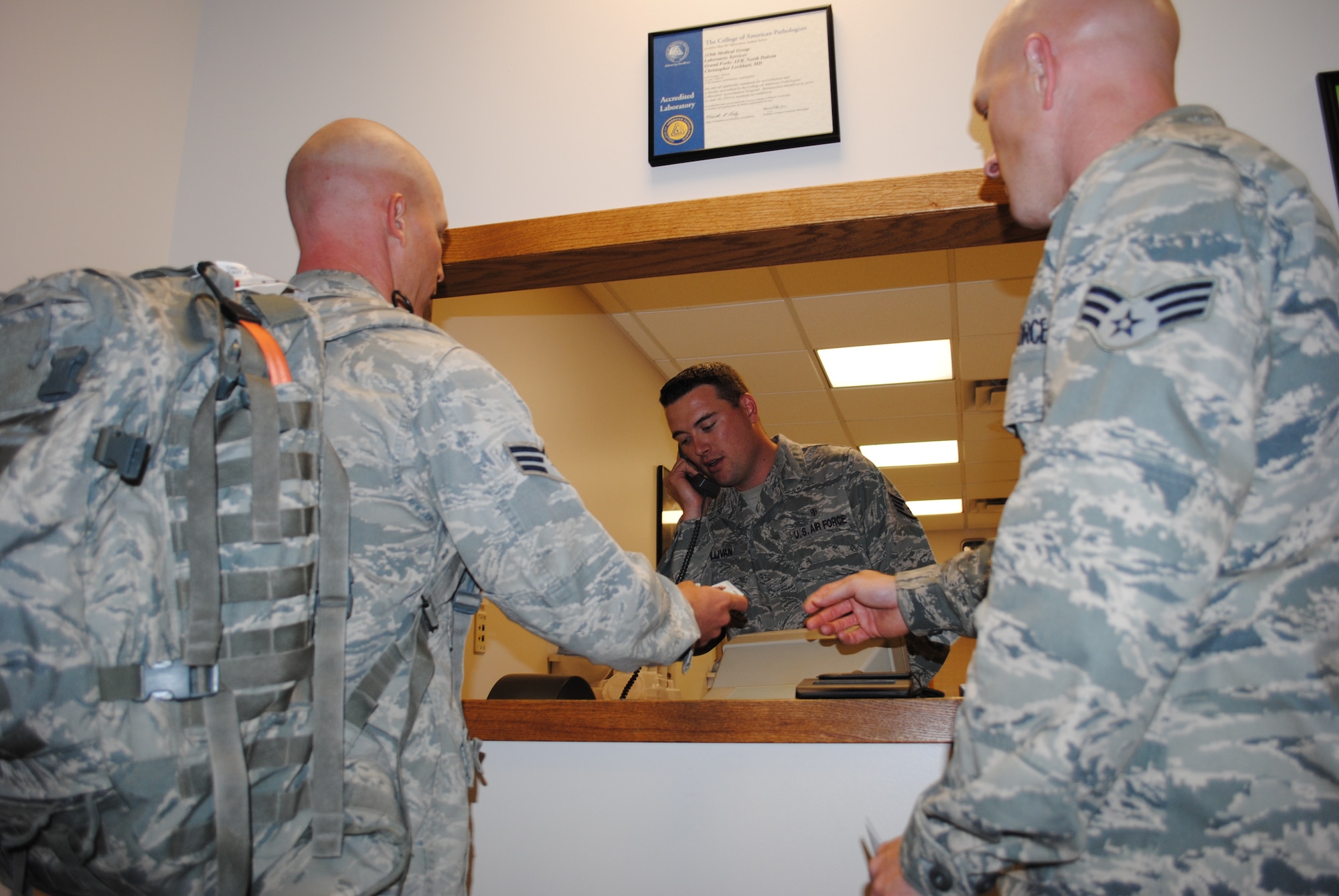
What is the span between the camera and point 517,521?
1.14m

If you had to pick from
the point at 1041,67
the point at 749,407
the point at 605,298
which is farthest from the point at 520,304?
the point at 1041,67

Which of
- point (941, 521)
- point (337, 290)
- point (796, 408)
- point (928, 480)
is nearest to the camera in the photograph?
point (337, 290)

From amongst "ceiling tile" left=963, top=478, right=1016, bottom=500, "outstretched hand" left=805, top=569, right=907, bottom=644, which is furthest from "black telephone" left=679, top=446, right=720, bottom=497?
"ceiling tile" left=963, top=478, right=1016, bottom=500

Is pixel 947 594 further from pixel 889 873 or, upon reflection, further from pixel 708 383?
pixel 708 383

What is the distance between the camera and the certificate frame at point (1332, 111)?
5.41 ft

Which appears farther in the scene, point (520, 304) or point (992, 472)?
point (992, 472)

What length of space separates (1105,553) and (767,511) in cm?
243

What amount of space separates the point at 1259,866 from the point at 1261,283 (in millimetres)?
526

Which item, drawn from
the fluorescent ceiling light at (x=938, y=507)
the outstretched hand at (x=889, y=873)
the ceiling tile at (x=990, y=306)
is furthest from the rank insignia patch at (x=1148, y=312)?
the fluorescent ceiling light at (x=938, y=507)

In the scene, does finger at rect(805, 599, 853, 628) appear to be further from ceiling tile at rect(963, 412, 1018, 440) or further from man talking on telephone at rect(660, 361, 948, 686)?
ceiling tile at rect(963, 412, 1018, 440)

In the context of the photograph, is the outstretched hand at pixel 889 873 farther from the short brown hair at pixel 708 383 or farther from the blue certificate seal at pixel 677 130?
the short brown hair at pixel 708 383

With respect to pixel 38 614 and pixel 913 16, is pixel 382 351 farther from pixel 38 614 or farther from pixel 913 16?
pixel 913 16

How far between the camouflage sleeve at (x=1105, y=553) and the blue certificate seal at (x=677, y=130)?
4.32 ft

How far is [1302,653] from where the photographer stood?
2.57ft
